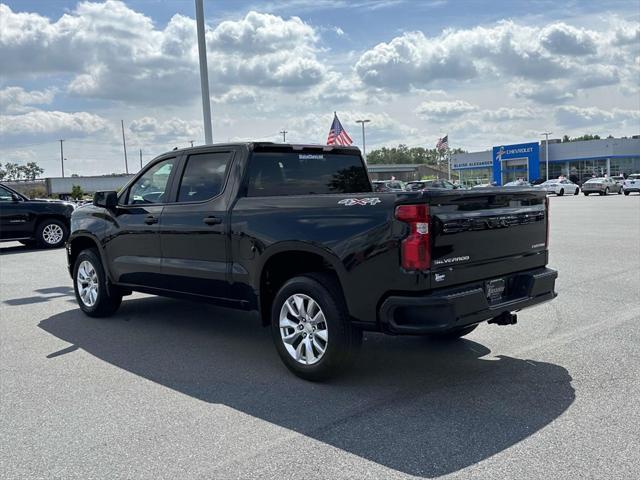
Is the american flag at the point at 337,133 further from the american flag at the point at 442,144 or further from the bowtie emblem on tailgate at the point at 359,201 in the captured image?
the american flag at the point at 442,144

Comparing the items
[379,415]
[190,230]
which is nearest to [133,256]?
[190,230]

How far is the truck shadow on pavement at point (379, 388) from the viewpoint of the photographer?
3.83 m

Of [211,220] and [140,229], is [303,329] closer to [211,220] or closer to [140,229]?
[211,220]

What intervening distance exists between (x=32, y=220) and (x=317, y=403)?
540 inches

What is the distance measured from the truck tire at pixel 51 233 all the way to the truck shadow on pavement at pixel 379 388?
10.00 metres

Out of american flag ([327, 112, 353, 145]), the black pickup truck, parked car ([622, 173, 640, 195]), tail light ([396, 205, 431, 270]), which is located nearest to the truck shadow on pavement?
the black pickup truck

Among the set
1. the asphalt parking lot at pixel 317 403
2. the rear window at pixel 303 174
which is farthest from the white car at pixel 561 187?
the rear window at pixel 303 174

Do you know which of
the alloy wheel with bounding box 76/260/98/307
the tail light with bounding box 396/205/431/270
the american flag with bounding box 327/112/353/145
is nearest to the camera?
the tail light with bounding box 396/205/431/270

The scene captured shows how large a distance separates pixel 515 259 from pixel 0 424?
13.0 feet

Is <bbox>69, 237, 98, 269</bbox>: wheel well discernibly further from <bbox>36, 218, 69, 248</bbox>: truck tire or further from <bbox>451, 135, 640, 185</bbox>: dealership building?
<bbox>451, 135, 640, 185</bbox>: dealership building

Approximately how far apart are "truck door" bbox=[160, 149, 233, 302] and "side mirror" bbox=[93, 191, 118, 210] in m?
0.88

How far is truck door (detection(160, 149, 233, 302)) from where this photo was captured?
225 inches

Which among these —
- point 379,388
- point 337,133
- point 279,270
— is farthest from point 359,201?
point 337,133

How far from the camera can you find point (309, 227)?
488 centimetres
